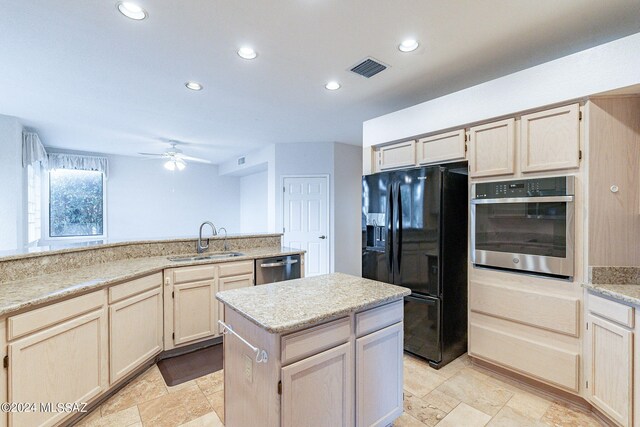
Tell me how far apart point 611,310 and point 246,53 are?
3.05 meters

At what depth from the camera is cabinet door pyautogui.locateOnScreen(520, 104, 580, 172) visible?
2.01 m

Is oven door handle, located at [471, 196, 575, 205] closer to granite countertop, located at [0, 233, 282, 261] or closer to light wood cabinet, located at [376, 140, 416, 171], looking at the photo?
light wood cabinet, located at [376, 140, 416, 171]

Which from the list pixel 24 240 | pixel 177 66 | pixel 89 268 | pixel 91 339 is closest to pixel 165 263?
pixel 89 268

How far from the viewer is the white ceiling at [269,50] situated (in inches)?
Answer: 71.1

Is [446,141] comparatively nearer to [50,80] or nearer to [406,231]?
[406,231]

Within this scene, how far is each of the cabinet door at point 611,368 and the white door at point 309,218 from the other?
3.67 meters

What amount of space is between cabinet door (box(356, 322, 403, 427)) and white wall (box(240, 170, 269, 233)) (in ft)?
17.8

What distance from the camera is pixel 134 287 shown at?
230cm

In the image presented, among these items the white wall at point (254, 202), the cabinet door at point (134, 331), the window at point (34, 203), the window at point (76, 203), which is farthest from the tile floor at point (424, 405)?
the window at point (76, 203)

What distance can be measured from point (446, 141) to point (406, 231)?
3.01ft

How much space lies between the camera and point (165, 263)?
2701 millimetres

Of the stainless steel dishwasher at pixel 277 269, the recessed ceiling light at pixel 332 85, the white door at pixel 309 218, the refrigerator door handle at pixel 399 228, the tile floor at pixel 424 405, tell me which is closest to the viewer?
the tile floor at pixel 424 405

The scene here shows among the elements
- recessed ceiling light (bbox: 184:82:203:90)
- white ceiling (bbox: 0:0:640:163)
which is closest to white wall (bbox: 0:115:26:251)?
A: white ceiling (bbox: 0:0:640:163)

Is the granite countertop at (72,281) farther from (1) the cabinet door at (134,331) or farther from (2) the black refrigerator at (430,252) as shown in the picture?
(2) the black refrigerator at (430,252)
